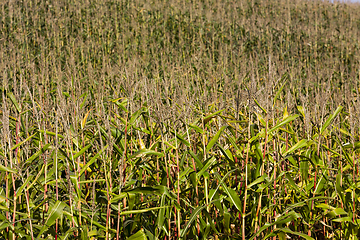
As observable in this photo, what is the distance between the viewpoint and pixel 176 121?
6.70 feet

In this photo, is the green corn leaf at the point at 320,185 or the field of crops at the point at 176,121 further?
the green corn leaf at the point at 320,185

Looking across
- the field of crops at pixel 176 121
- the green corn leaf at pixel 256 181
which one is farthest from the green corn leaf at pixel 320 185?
the green corn leaf at pixel 256 181

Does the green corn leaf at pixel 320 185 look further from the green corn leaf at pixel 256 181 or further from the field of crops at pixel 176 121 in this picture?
the green corn leaf at pixel 256 181

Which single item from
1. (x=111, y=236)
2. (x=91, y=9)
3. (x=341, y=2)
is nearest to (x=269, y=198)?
(x=111, y=236)

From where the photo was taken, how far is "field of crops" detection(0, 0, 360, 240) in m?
1.95

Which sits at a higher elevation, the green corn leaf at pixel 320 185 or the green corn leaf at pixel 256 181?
the green corn leaf at pixel 256 181

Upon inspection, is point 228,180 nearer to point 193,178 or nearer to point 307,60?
point 193,178

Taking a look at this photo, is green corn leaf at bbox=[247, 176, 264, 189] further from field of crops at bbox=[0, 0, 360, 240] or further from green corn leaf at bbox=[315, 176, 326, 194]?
green corn leaf at bbox=[315, 176, 326, 194]

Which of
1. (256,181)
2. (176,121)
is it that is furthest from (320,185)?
(176,121)

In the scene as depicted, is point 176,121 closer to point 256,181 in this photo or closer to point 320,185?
point 256,181

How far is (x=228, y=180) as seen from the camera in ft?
8.45

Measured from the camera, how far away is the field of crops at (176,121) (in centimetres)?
195

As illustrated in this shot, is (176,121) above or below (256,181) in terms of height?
above

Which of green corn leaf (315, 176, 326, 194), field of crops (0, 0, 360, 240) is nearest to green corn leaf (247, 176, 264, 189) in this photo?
field of crops (0, 0, 360, 240)
